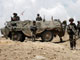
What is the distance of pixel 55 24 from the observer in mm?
20625

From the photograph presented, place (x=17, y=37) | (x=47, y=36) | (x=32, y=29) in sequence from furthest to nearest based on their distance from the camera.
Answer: (x=17, y=37), (x=47, y=36), (x=32, y=29)

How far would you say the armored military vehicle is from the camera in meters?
20.5

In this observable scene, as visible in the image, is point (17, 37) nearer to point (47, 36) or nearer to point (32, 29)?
point (32, 29)

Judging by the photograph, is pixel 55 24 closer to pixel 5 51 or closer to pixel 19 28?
pixel 19 28

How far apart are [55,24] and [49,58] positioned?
37.4 ft

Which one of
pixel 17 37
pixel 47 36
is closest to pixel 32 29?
pixel 47 36

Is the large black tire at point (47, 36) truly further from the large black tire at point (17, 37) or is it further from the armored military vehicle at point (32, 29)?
the large black tire at point (17, 37)

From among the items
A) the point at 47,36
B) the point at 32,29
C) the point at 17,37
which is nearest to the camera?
the point at 32,29

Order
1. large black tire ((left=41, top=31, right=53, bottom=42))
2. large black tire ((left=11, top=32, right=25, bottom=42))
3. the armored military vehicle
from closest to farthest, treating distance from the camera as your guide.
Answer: large black tire ((left=41, top=31, right=53, bottom=42)), the armored military vehicle, large black tire ((left=11, top=32, right=25, bottom=42))

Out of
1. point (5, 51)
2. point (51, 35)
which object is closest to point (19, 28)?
point (51, 35)

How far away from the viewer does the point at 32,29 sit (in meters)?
19.9

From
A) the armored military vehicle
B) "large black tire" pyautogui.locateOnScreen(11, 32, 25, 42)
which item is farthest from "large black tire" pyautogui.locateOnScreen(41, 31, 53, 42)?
"large black tire" pyautogui.locateOnScreen(11, 32, 25, 42)

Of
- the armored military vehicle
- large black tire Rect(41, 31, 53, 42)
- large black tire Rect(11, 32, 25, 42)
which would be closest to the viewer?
large black tire Rect(41, 31, 53, 42)

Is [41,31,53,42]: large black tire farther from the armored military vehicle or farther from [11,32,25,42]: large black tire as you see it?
Answer: [11,32,25,42]: large black tire
